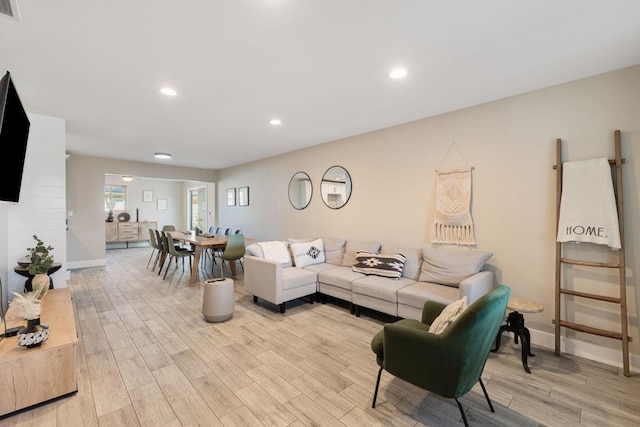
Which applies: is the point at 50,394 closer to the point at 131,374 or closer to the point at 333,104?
the point at 131,374

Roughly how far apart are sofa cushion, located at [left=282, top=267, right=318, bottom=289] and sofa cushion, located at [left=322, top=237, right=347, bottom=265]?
22.6 inches

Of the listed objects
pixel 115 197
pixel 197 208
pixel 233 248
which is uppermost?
pixel 115 197

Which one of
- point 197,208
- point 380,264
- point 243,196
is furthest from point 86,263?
point 380,264

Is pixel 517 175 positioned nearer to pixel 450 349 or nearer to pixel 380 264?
pixel 380 264

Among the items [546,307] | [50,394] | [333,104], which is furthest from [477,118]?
[50,394]

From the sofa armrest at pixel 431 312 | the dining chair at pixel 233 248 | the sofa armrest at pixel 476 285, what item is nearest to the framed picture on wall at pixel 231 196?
the dining chair at pixel 233 248

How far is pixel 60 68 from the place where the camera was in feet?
7.77

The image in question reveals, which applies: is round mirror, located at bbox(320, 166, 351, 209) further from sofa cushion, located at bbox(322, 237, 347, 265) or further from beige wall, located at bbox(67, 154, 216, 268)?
beige wall, located at bbox(67, 154, 216, 268)

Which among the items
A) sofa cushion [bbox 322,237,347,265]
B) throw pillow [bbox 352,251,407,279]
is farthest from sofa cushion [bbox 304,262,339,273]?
throw pillow [bbox 352,251,407,279]

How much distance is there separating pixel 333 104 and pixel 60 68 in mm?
2499

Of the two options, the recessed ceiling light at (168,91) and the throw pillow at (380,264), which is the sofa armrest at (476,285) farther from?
the recessed ceiling light at (168,91)

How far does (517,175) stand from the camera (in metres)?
2.88

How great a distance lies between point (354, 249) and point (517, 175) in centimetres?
218

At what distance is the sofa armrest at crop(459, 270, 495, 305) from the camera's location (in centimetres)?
255
